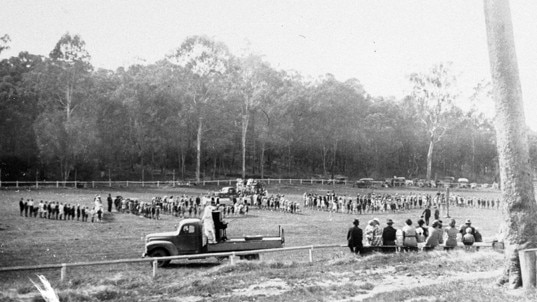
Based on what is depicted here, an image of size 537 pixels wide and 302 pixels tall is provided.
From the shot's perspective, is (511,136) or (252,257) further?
(252,257)

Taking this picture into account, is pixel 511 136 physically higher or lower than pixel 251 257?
higher

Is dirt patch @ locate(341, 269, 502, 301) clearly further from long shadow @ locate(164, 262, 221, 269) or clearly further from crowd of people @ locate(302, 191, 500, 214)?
crowd of people @ locate(302, 191, 500, 214)

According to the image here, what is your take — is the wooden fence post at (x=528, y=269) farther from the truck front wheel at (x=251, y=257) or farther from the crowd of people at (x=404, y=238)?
the truck front wheel at (x=251, y=257)

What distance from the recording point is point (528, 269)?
963 cm

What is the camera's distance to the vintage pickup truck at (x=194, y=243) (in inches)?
636

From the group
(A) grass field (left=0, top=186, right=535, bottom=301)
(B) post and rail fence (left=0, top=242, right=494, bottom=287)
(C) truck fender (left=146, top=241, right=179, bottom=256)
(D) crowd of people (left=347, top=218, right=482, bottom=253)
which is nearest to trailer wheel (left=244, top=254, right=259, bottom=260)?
(B) post and rail fence (left=0, top=242, right=494, bottom=287)

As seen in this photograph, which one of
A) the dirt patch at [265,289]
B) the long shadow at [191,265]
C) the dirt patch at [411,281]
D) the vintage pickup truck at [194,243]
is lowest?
the long shadow at [191,265]

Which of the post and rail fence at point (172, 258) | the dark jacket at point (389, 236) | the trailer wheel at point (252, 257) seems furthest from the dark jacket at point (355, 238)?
the trailer wheel at point (252, 257)

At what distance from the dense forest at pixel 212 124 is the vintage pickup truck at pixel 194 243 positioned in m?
23.4

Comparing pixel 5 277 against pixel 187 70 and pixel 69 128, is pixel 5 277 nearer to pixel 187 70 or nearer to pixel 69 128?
pixel 69 128

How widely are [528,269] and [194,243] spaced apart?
10.3 meters

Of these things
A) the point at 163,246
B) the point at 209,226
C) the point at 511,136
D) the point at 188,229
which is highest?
the point at 511,136

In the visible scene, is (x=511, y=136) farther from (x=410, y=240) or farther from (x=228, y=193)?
(x=228, y=193)

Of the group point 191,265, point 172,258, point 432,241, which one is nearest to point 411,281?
point 432,241
